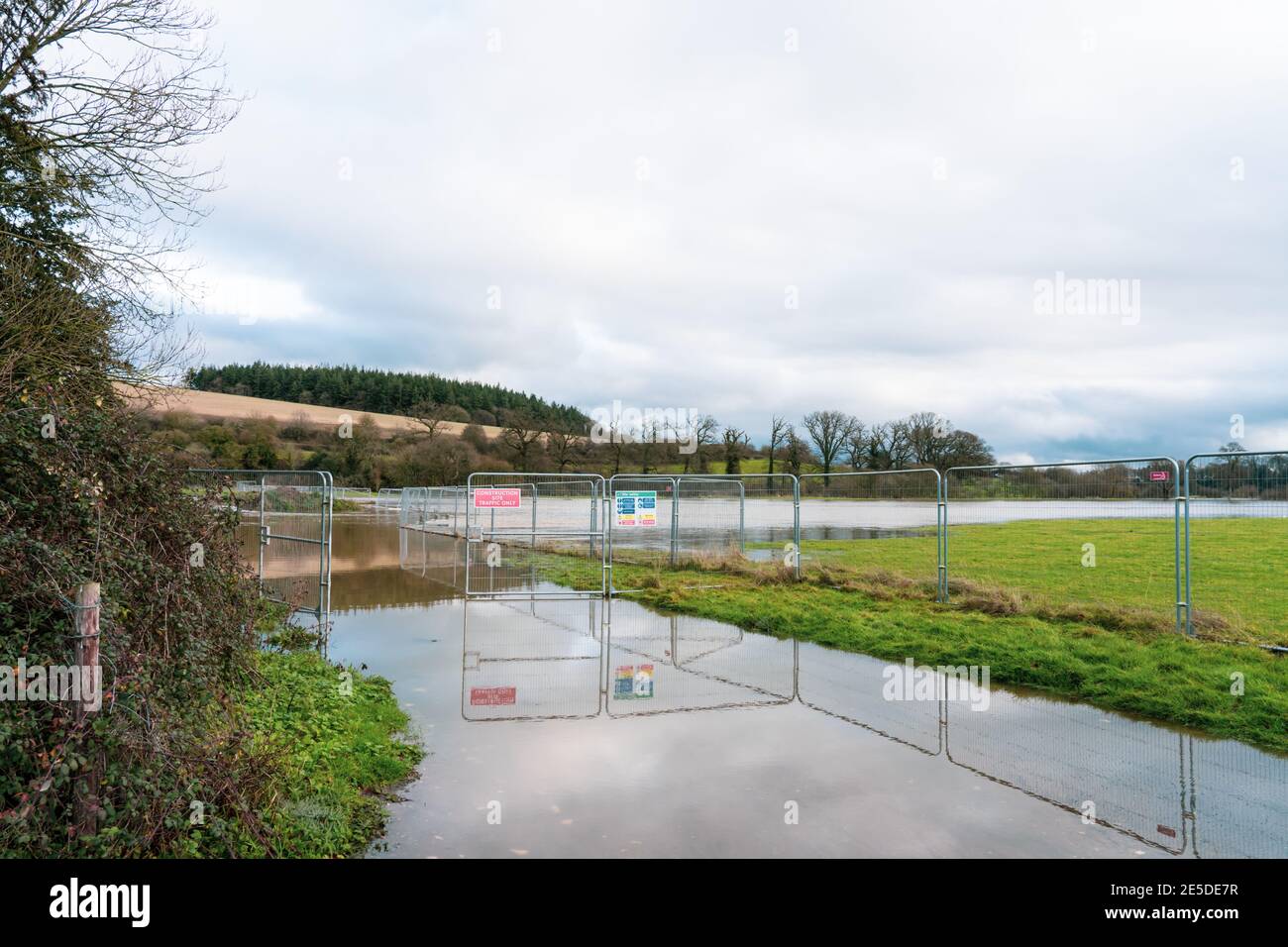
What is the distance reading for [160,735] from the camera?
397 centimetres

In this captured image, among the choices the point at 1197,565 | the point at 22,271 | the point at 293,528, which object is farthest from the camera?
the point at 1197,565

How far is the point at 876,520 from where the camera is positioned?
1653 centimetres

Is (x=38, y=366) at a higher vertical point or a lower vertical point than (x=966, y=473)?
higher

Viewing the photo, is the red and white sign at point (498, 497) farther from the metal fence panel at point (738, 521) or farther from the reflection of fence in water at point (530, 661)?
the metal fence panel at point (738, 521)

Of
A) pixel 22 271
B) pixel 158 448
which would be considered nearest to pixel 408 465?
pixel 22 271

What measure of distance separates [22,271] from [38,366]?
188 centimetres

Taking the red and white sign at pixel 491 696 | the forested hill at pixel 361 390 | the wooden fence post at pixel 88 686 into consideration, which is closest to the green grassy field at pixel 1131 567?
the red and white sign at pixel 491 696

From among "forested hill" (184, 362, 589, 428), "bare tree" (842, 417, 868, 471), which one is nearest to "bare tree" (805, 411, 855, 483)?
"bare tree" (842, 417, 868, 471)

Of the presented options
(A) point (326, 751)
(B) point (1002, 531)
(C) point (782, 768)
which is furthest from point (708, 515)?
(A) point (326, 751)

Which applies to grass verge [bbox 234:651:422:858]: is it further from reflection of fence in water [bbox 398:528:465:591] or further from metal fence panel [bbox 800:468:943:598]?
metal fence panel [bbox 800:468:943:598]

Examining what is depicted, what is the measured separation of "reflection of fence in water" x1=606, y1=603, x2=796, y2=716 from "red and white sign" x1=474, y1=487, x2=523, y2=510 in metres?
4.94

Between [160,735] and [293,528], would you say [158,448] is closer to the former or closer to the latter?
[160,735]

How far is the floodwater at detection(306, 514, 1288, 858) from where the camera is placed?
4.53 metres

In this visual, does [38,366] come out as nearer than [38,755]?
No
